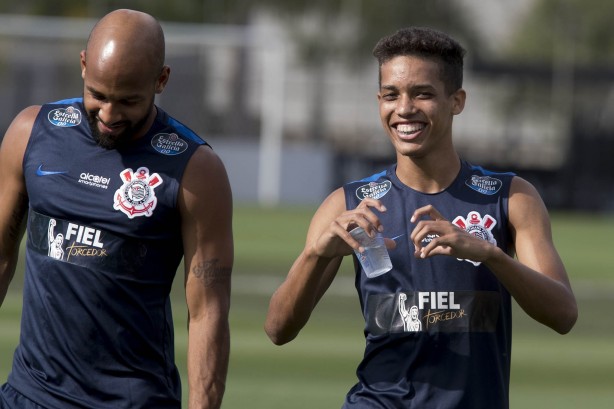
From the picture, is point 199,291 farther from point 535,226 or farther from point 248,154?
point 248,154

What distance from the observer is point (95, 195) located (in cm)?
524

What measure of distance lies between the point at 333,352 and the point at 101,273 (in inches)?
312

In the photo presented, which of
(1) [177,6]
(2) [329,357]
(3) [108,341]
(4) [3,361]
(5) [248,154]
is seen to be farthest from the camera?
(1) [177,6]

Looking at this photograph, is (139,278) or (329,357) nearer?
(139,278)

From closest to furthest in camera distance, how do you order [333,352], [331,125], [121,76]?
1. [121,76]
2. [333,352]
3. [331,125]

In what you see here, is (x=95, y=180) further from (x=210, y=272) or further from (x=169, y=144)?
(x=210, y=272)

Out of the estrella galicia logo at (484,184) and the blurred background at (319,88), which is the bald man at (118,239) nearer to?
the estrella galicia logo at (484,184)

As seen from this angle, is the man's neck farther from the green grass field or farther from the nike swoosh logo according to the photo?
the green grass field

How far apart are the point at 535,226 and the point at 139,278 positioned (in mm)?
1416

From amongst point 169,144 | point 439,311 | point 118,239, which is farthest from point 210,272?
point 439,311

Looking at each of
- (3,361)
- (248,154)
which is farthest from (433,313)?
(248,154)

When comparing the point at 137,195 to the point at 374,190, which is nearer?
the point at 137,195

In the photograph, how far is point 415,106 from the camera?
5176 millimetres

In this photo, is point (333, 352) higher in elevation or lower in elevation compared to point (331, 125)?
lower
